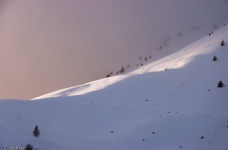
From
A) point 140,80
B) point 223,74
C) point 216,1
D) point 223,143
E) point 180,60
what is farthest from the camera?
point 216,1

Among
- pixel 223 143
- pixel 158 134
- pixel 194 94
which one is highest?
pixel 194 94

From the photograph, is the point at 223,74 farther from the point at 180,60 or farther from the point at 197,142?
the point at 197,142

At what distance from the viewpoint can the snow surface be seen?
14039 millimetres

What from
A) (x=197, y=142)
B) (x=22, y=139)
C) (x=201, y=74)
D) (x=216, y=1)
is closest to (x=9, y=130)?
(x=22, y=139)

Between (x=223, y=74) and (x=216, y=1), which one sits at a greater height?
(x=216, y=1)

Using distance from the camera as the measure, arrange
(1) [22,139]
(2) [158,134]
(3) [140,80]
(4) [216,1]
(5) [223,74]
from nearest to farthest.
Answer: (1) [22,139]
(2) [158,134]
(5) [223,74]
(3) [140,80]
(4) [216,1]

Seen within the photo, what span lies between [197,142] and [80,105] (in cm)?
890

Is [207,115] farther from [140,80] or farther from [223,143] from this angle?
[140,80]

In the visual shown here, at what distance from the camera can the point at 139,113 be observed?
17859 mm

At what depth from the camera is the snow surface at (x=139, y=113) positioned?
Result: 14039 mm

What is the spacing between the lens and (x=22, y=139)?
450 inches

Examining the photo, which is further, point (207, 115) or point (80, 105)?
point (80, 105)

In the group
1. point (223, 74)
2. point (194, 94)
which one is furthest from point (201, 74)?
point (194, 94)

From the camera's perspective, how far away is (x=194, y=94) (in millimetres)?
18203
